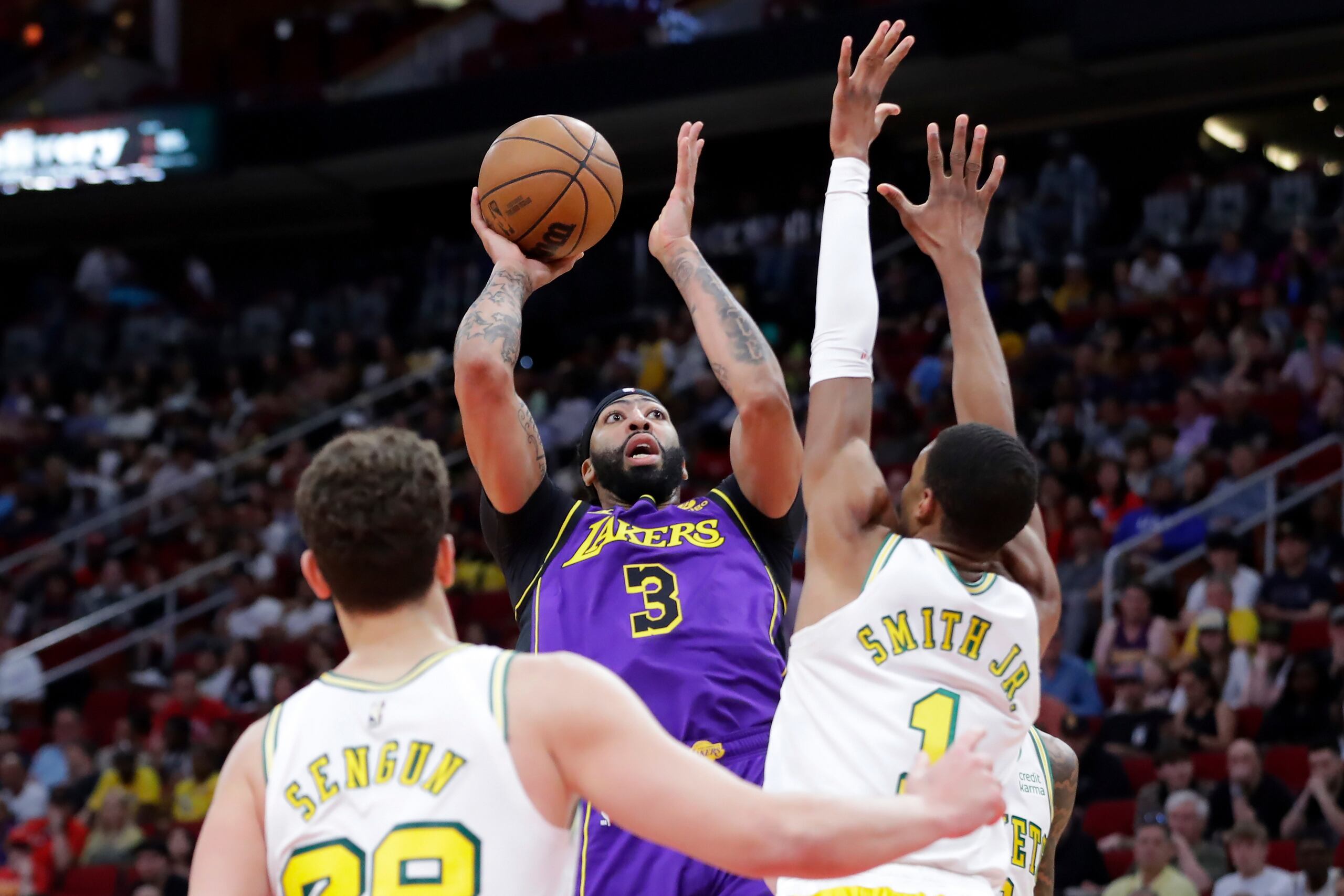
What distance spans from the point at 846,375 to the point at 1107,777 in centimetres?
646

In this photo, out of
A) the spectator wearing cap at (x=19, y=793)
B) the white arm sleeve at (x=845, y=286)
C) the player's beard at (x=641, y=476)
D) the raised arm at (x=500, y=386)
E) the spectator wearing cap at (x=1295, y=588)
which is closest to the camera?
the white arm sleeve at (x=845, y=286)

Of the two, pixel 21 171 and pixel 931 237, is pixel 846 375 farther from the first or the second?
pixel 21 171

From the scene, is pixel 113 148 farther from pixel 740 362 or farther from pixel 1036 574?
pixel 1036 574

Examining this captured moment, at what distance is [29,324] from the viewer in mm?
22562

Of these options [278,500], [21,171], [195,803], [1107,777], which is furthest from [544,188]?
[21,171]

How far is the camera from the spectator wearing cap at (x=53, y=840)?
11977 millimetres

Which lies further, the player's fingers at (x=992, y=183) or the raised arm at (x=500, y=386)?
the raised arm at (x=500, y=386)

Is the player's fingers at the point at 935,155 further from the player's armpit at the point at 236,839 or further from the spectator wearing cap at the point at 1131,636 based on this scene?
the spectator wearing cap at the point at 1131,636

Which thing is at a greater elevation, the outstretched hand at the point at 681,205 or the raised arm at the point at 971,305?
the outstretched hand at the point at 681,205

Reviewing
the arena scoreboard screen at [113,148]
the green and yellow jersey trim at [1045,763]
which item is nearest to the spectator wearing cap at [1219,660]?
the green and yellow jersey trim at [1045,763]

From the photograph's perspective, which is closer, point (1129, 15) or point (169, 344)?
point (1129, 15)

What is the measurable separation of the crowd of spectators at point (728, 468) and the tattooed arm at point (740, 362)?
4.65 m

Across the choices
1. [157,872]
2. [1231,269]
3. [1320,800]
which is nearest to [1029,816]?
[1320,800]

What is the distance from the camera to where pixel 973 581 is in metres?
3.30
